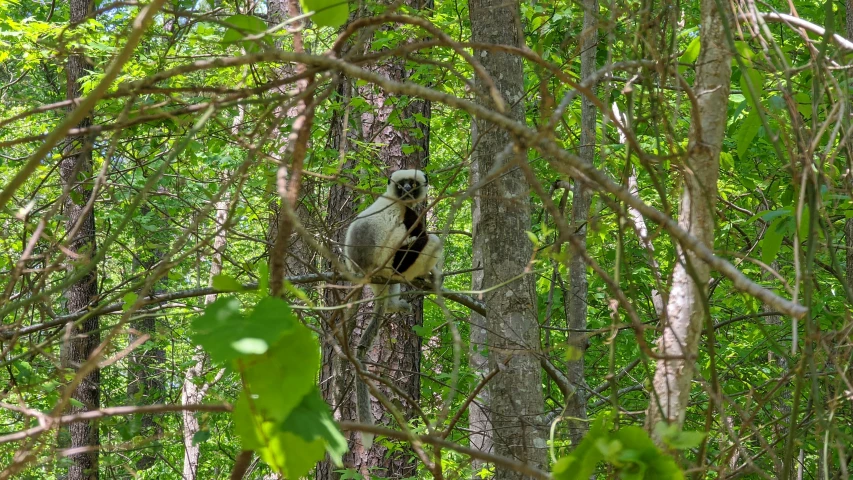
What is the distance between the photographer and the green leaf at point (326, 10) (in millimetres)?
1335

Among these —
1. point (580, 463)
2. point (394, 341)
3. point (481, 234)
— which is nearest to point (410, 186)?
point (394, 341)

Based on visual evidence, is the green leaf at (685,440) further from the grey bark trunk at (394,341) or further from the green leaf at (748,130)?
the grey bark trunk at (394,341)

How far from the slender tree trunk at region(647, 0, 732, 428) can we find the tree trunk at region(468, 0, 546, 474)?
1.67m

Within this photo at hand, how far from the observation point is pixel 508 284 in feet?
12.1

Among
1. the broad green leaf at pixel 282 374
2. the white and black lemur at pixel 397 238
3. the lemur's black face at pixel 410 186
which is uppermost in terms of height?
the lemur's black face at pixel 410 186

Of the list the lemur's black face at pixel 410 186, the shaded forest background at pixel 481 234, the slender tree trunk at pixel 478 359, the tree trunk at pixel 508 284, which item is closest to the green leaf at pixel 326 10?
the shaded forest background at pixel 481 234

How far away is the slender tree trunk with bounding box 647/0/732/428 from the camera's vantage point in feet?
5.89

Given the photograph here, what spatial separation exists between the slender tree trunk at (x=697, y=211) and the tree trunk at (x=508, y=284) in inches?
65.8

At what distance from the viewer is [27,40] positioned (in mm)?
6570

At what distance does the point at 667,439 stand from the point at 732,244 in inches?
262

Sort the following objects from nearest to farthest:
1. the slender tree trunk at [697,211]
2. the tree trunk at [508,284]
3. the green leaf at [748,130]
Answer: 1. the slender tree trunk at [697,211]
2. the green leaf at [748,130]
3. the tree trunk at [508,284]

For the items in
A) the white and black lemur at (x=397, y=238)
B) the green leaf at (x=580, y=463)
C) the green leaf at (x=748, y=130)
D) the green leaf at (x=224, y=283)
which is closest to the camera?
the green leaf at (x=224, y=283)

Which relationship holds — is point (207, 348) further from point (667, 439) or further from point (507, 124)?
point (667, 439)

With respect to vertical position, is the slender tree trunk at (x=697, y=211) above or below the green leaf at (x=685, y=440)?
above
